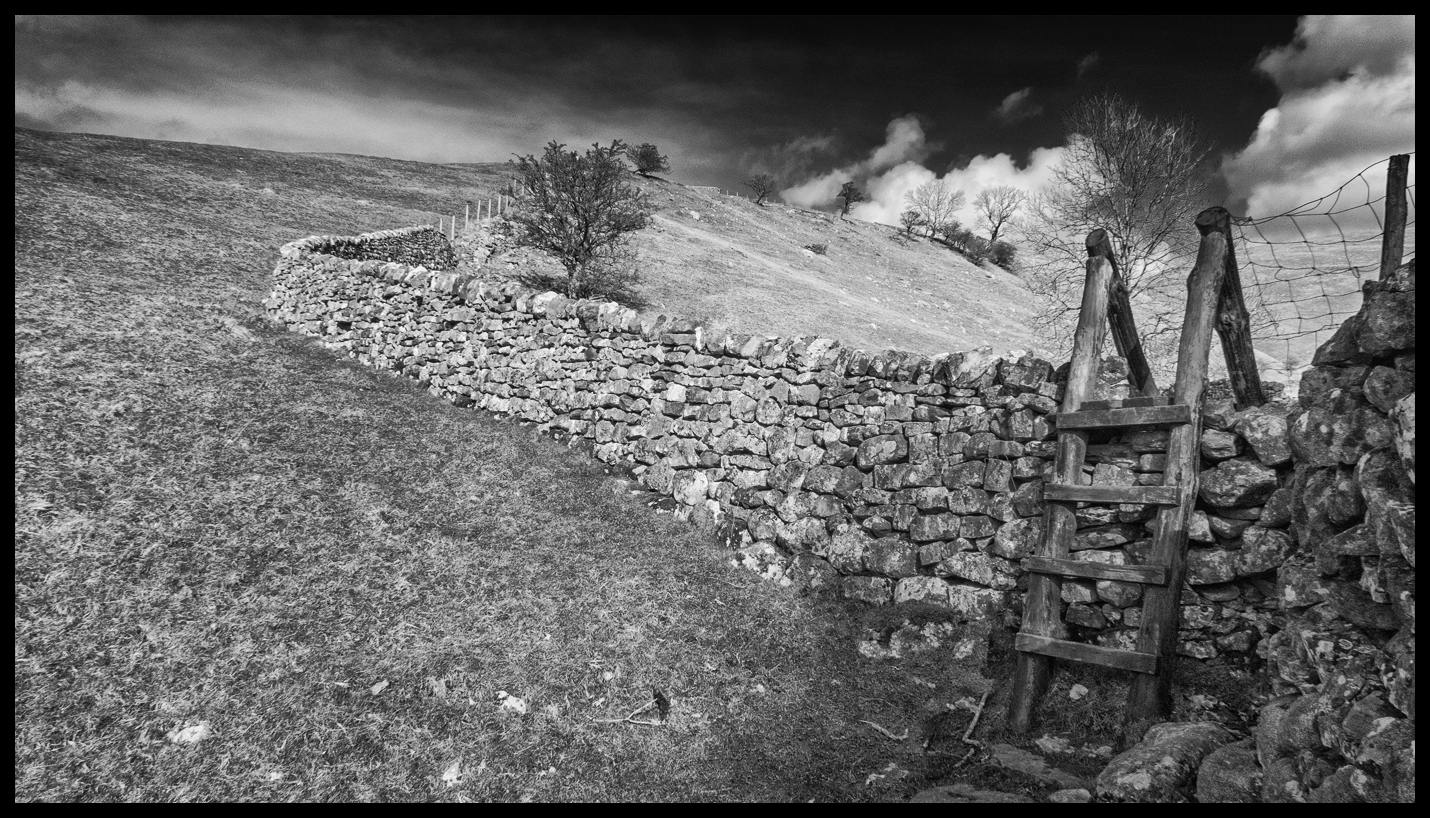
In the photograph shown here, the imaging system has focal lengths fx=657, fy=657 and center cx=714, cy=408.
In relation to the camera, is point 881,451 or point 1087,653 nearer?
point 1087,653

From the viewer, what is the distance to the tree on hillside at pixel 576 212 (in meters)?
23.0

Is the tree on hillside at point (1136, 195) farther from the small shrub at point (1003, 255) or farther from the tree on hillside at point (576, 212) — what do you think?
the small shrub at point (1003, 255)

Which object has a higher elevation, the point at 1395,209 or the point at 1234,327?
the point at 1395,209

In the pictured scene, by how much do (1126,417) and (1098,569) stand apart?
1288 mm

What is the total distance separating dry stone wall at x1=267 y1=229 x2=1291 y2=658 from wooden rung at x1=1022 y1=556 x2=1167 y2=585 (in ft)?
1.12

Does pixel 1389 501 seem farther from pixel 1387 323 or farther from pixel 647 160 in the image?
pixel 647 160

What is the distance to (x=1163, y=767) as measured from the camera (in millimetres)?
3711

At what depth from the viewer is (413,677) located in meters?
5.28

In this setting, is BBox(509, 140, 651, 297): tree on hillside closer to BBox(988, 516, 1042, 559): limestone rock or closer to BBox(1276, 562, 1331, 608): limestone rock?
BBox(988, 516, 1042, 559): limestone rock

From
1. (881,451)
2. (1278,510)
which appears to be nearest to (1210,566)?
(1278,510)

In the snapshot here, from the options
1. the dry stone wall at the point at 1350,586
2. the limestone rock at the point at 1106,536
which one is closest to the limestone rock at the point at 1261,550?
the dry stone wall at the point at 1350,586

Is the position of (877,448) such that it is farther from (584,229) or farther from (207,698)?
(584,229)

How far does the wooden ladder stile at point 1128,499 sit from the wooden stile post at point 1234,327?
41mm

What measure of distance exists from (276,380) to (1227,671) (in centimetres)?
1222
